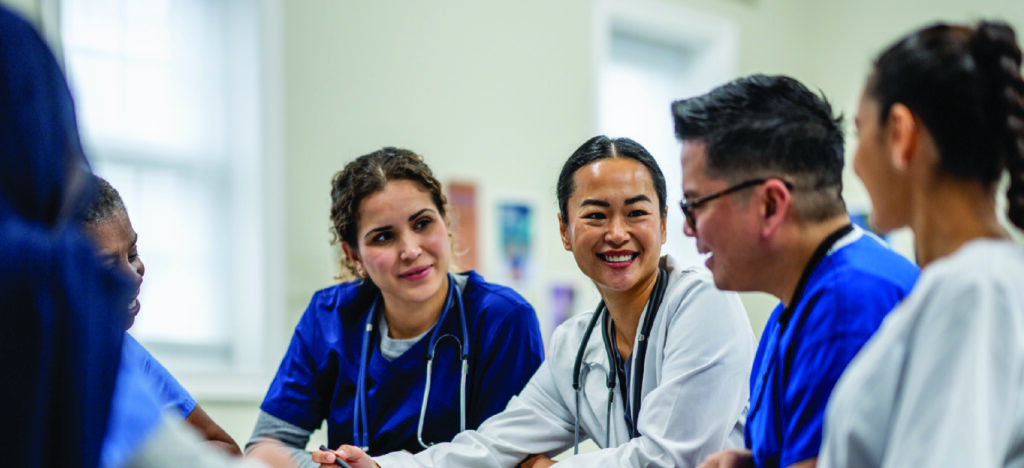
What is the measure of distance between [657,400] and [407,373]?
2.32 feet

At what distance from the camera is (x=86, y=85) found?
328 centimetres

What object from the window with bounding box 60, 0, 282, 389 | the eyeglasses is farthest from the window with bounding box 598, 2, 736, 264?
the eyeglasses

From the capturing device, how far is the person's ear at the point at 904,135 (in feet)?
3.43

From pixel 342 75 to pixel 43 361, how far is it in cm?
306

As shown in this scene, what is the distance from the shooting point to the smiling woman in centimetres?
212

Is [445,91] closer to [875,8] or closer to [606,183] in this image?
[606,183]

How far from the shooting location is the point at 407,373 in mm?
2143

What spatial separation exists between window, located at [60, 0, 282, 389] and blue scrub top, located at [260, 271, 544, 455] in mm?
1324

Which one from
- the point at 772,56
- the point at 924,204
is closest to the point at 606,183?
the point at 924,204

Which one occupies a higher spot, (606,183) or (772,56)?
(772,56)

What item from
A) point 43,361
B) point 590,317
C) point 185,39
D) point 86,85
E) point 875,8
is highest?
point 875,8

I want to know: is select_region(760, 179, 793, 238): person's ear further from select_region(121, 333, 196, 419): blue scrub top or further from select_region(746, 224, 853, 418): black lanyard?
select_region(121, 333, 196, 419): blue scrub top

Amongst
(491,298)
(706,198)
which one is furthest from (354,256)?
(706,198)

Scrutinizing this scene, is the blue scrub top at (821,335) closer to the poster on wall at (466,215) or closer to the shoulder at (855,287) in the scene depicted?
the shoulder at (855,287)
